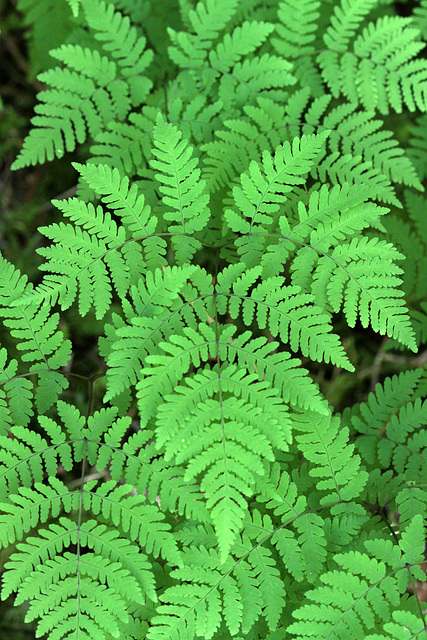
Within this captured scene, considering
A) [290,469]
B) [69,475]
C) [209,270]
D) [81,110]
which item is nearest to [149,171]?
[81,110]

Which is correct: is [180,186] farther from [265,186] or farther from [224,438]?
[224,438]

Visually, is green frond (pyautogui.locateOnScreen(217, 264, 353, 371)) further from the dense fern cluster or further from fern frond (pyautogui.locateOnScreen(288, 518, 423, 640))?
fern frond (pyautogui.locateOnScreen(288, 518, 423, 640))

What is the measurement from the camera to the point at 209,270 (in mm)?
4121

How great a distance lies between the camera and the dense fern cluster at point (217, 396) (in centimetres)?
229

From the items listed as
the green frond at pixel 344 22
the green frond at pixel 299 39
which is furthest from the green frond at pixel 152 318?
the green frond at pixel 344 22

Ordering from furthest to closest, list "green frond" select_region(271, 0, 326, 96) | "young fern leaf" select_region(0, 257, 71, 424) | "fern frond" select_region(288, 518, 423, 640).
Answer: "green frond" select_region(271, 0, 326, 96) < "young fern leaf" select_region(0, 257, 71, 424) < "fern frond" select_region(288, 518, 423, 640)

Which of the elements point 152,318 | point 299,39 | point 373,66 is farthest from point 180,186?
point 373,66

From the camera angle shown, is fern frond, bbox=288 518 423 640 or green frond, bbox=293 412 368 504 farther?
green frond, bbox=293 412 368 504

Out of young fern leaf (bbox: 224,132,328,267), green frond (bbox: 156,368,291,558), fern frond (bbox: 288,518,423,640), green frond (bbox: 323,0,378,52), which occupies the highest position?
green frond (bbox: 323,0,378,52)

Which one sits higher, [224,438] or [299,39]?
[299,39]

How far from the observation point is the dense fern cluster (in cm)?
229

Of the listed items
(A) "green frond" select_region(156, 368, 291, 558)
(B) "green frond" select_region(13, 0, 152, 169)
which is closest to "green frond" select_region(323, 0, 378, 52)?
(B) "green frond" select_region(13, 0, 152, 169)

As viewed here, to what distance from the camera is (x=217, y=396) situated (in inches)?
97.7

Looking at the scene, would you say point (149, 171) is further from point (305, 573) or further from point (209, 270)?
point (305, 573)
